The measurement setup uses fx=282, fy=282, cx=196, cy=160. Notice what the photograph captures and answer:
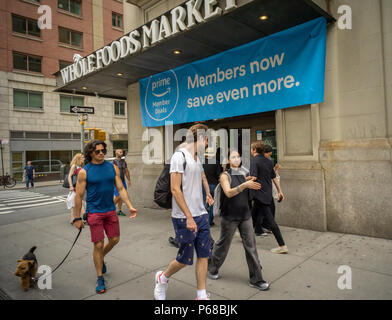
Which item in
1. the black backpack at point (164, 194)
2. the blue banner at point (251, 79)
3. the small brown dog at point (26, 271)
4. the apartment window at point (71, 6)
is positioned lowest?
the small brown dog at point (26, 271)

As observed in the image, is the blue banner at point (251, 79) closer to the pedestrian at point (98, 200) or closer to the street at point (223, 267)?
the street at point (223, 267)

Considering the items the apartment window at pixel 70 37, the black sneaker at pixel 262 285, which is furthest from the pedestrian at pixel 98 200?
the apartment window at pixel 70 37

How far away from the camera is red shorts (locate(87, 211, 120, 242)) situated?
11.8 feet

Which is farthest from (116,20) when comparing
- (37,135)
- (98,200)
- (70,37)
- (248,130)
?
(98,200)

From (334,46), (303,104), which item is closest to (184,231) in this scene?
(303,104)

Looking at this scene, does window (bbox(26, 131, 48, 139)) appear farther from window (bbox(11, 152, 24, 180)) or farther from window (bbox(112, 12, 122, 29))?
window (bbox(112, 12, 122, 29))

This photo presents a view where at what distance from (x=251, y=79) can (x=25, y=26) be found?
2407cm

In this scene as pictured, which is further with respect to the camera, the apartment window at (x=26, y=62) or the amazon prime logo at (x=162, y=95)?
the apartment window at (x=26, y=62)

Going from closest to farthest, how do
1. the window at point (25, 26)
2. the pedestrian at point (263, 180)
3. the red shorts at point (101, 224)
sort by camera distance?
the red shorts at point (101, 224), the pedestrian at point (263, 180), the window at point (25, 26)

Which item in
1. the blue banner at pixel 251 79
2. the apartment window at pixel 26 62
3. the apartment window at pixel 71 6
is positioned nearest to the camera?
the blue banner at pixel 251 79

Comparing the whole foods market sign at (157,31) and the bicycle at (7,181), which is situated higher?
the whole foods market sign at (157,31)

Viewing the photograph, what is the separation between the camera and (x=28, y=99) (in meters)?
22.9

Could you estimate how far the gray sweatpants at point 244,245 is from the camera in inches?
136

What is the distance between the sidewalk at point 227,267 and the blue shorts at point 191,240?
2.12ft
